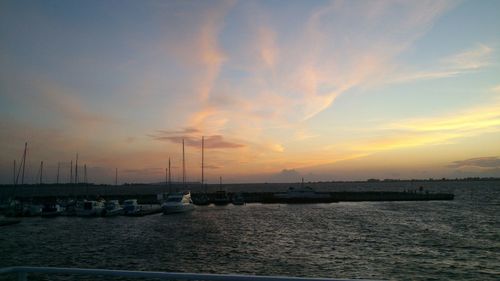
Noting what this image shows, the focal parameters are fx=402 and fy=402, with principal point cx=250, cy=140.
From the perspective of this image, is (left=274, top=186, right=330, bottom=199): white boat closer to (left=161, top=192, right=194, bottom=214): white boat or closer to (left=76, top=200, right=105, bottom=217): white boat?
(left=161, top=192, right=194, bottom=214): white boat

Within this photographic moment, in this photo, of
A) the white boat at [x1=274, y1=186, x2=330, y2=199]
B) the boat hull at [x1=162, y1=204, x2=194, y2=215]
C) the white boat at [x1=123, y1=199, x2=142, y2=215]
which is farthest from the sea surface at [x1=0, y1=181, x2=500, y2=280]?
the white boat at [x1=274, y1=186, x2=330, y2=199]

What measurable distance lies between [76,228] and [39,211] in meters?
23.6

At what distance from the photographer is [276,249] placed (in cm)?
3142

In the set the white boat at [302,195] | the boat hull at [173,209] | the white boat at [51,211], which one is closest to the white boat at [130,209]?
the boat hull at [173,209]

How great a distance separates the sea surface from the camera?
24719mm

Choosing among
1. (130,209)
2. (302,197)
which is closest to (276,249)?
(130,209)

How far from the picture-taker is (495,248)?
33312 millimetres

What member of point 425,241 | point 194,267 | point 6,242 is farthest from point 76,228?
point 425,241

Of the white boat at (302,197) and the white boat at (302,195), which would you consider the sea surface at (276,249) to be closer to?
the white boat at (302,197)

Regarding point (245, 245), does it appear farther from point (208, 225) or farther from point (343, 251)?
point (208, 225)

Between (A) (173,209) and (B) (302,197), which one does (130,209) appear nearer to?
(A) (173,209)

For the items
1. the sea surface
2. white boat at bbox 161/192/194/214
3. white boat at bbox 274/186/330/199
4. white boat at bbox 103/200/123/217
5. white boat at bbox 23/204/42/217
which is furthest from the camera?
white boat at bbox 274/186/330/199

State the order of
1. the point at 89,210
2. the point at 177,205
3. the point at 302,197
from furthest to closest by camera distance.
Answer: the point at 302,197 → the point at 177,205 → the point at 89,210

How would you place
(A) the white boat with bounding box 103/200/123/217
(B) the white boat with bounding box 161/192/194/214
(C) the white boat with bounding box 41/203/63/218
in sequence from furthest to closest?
(B) the white boat with bounding box 161/192/194/214
(C) the white boat with bounding box 41/203/63/218
(A) the white boat with bounding box 103/200/123/217
